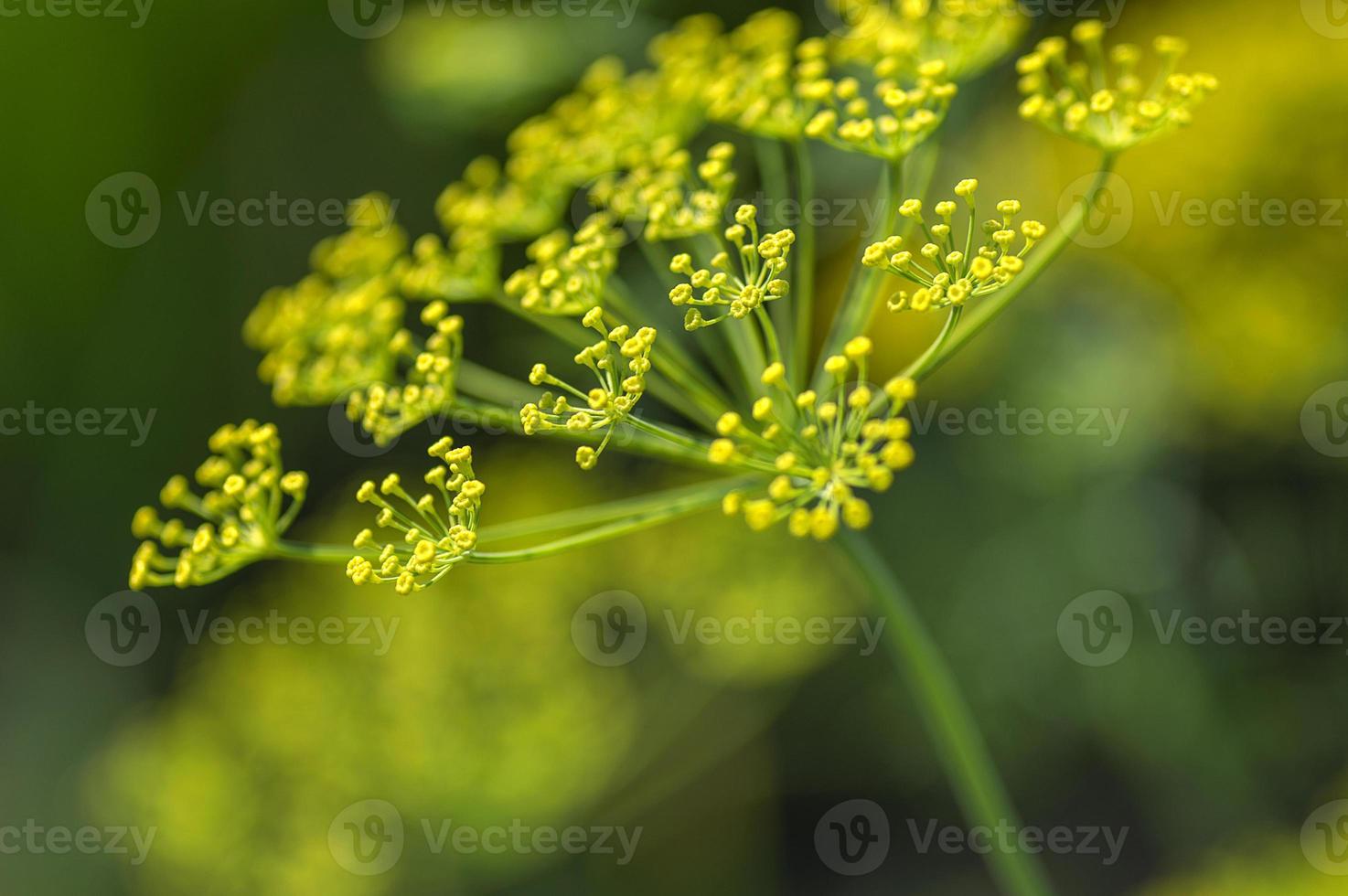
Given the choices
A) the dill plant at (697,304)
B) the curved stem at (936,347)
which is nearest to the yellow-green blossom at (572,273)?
the dill plant at (697,304)

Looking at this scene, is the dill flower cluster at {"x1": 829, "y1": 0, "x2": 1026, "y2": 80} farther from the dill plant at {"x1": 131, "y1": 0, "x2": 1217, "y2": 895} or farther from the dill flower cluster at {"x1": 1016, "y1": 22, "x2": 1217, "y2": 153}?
the dill flower cluster at {"x1": 1016, "y1": 22, "x2": 1217, "y2": 153}

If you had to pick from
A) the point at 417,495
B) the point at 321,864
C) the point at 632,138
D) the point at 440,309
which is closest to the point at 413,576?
the point at 440,309

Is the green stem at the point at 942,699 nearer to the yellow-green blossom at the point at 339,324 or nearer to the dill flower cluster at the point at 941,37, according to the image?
the dill flower cluster at the point at 941,37

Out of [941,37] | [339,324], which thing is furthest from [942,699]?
[339,324]

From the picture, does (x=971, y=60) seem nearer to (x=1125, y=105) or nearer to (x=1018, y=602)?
(x=1125, y=105)

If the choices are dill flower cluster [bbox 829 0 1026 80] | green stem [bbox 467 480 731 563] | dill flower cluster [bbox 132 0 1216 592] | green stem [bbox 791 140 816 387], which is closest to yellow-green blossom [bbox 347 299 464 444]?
dill flower cluster [bbox 132 0 1216 592]
